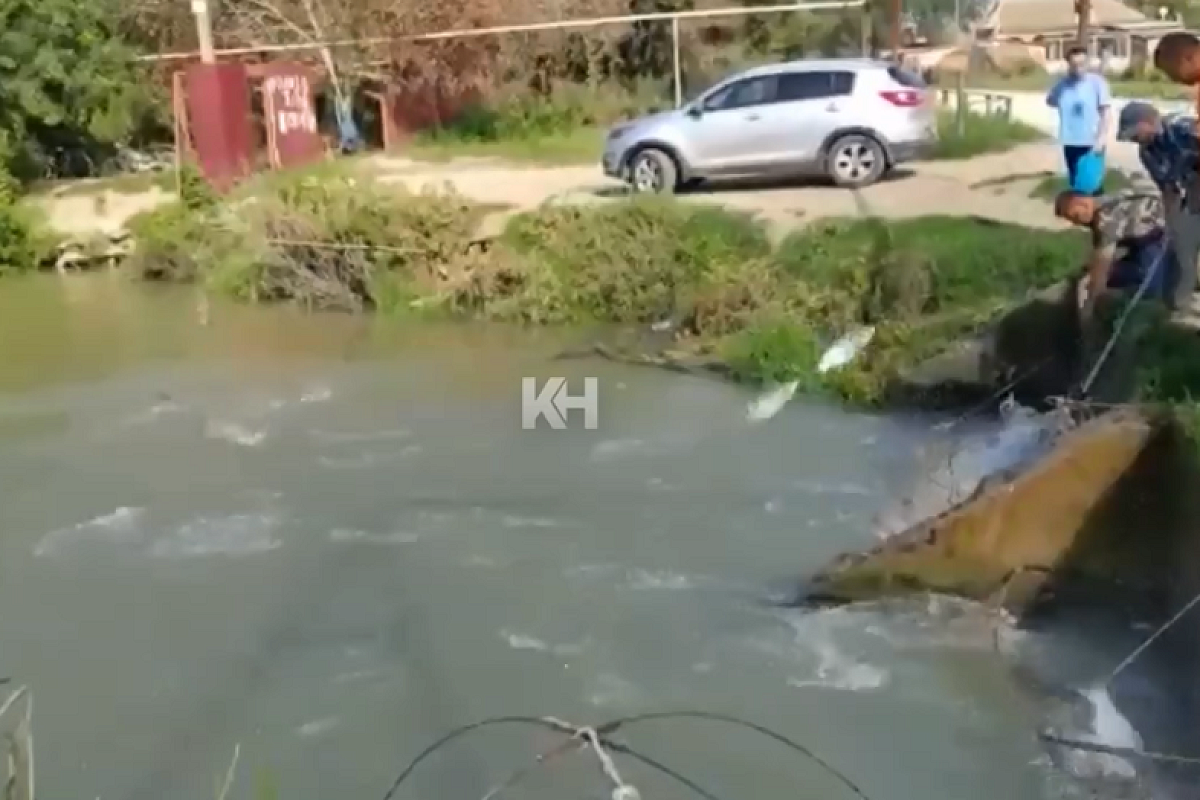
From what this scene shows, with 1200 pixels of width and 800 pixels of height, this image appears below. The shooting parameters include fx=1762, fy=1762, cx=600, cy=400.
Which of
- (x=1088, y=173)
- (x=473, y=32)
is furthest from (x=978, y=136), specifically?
(x=1088, y=173)

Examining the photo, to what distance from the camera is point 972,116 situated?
87.4 ft

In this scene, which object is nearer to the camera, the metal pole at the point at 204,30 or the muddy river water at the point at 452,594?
the muddy river water at the point at 452,594

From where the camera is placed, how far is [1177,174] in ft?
36.6

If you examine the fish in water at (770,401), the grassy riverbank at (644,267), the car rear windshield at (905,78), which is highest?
the car rear windshield at (905,78)

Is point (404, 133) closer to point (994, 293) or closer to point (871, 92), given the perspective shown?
point (871, 92)

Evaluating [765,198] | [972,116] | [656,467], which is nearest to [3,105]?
[765,198]

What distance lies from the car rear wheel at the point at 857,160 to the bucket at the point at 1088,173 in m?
5.00

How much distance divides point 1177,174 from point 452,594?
5.27m

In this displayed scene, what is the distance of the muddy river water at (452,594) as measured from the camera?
8758 mm

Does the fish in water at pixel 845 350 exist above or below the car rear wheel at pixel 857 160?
below

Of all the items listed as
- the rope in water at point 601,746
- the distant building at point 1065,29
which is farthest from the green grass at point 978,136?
the distant building at point 1065,29

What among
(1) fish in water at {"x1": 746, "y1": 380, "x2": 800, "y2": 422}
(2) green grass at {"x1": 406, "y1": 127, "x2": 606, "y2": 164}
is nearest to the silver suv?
(2) green grass at {"x1": 406, "y1": 127, "x2": 606, "y2": 164}

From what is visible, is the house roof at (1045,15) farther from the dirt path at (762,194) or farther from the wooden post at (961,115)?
the dirt path at (762,194)

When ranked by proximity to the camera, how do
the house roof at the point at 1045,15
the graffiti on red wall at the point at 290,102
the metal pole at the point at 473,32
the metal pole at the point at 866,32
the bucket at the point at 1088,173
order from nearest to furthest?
1. the bucket at the point at 1088,173
2. the graffiti on red wall at the point at 290,102
3. the metal pole at the point at 473,32
4. the metal pole at the point at 866,32
5. the house roof at the point at 1045,15
